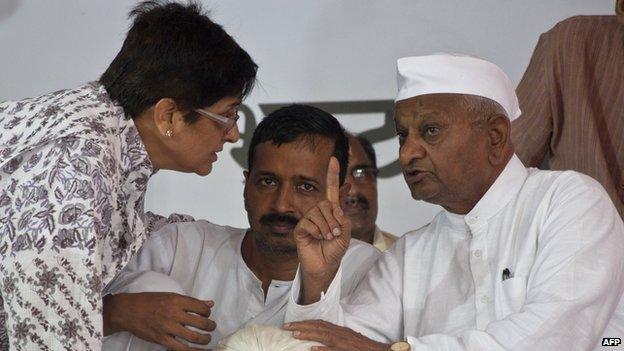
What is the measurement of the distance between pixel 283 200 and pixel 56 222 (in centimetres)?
99

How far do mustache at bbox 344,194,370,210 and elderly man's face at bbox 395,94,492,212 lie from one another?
4.44 ft

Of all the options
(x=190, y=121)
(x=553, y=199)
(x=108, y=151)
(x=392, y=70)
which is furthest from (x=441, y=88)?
(x=392, y=70)

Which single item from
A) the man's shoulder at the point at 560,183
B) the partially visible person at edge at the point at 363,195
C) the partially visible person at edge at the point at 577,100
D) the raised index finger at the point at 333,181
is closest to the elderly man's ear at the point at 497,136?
the man's shoulder at the point at 560,183

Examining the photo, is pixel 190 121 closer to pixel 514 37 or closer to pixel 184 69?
pixel 184 69

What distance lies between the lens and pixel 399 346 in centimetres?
277

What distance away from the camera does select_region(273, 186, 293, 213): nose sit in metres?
3.52

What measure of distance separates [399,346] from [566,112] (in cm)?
129

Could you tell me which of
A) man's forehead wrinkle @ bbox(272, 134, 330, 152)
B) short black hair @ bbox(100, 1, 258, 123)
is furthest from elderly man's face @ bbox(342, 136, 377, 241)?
short black hair @ bbox(100, 1, 258, 123)

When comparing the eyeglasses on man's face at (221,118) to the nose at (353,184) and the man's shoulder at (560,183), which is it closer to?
the man's shoulder at (560,183)

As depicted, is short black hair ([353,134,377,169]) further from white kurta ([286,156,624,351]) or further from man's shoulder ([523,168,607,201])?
man's shoulder ([523,168,607,201])

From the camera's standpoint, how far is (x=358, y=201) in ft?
14.9

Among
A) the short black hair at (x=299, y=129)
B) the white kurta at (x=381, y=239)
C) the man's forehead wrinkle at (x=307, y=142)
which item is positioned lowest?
the white kurta at (x=381, y=239)

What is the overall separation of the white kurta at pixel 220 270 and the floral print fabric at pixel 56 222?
27.4 inches

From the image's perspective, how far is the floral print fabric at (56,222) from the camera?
105 inches
